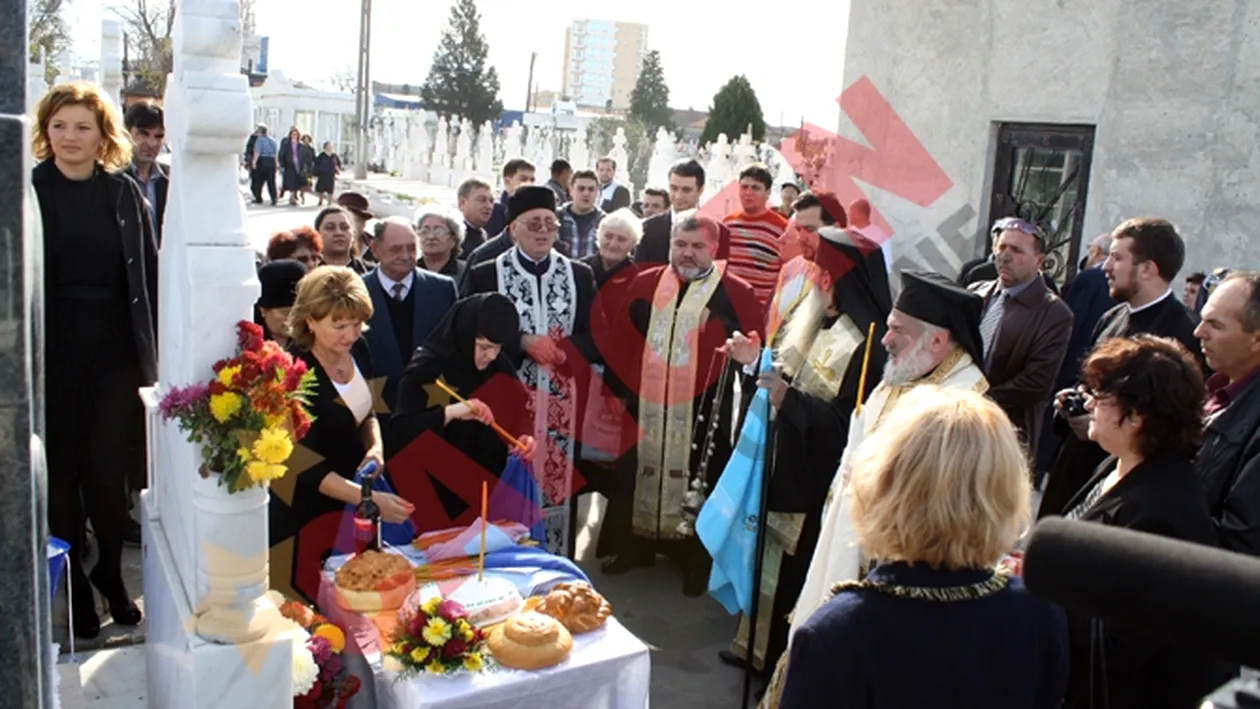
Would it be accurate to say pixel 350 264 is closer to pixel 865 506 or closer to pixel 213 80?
pixel 213 80

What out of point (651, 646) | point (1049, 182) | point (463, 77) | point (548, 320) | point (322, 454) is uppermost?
point (463, 77)

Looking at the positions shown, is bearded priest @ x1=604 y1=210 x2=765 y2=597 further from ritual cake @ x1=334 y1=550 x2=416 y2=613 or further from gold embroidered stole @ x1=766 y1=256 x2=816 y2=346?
ritual cake @ x1=334 y1=550 x2=416 y2=613

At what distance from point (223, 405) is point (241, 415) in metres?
0.06

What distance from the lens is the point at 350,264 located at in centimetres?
588

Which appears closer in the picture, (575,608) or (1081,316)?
(575,608)

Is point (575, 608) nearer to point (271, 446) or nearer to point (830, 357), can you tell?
point (271, 446)

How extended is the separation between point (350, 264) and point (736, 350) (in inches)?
101

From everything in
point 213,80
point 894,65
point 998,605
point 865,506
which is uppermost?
point 894,65

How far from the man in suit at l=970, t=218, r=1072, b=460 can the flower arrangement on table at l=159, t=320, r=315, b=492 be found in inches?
146

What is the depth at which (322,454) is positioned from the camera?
3.86 m

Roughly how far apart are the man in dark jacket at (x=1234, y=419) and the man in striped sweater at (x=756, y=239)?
4105mm

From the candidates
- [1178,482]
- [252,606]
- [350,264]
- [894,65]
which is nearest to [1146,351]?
[1178,482]

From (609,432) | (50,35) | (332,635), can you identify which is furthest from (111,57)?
(50,35)

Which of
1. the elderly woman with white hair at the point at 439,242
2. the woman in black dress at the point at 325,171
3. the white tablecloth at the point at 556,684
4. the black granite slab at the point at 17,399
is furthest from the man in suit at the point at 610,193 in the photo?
the woman in black dress at the point at 325,171
